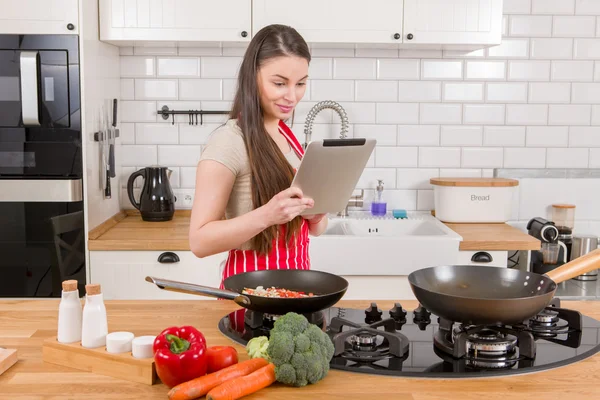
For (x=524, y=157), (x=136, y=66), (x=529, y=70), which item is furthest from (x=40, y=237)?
(x=529, y=70)

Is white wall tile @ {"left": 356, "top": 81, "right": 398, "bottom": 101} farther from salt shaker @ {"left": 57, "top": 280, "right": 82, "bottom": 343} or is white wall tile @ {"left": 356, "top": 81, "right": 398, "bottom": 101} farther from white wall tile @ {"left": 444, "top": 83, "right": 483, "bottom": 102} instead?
salt shaker @ {"left": 57, "top": 280, "right": 82, "bottom": 343}

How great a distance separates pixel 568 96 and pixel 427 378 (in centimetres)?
269

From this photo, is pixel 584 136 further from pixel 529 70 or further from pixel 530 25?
pixel 530 25

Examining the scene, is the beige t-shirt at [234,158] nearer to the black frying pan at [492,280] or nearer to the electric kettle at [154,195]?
the black frying pan at [492,280]

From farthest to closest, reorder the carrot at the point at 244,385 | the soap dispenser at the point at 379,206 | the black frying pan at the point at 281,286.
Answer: the soap dispenser at the point at 379,206 < the black frying pan at the point at 281,286 < the carrot at the point at 244,385

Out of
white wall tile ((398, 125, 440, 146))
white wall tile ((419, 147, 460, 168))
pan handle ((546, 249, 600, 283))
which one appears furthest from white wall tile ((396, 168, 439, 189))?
pan handle ((546, 249, 600, 283))

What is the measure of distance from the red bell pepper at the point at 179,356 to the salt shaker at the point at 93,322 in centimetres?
18

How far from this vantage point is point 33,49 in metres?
2.98

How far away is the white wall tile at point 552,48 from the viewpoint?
363 centimetres

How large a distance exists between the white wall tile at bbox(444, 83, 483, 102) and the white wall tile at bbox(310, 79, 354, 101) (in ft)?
1.67

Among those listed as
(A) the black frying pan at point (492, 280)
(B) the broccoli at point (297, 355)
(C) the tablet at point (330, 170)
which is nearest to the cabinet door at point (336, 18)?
(C) the tablet at point (330, 170)

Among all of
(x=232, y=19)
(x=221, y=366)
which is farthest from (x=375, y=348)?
(x=232, y=19)

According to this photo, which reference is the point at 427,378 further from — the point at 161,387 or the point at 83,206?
the point at 83,206

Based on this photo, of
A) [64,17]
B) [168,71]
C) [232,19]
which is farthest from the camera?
[168,71]
